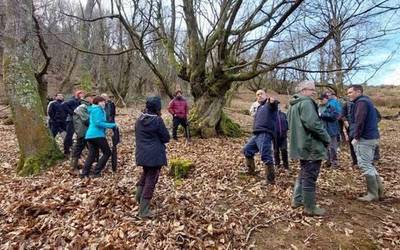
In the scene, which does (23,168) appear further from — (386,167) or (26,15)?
(386,167)

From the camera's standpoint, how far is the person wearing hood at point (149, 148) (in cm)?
512

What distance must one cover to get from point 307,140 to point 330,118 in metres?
3.52

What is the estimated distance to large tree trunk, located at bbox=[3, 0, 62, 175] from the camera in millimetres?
8453

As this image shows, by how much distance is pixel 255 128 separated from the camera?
6.96 metres

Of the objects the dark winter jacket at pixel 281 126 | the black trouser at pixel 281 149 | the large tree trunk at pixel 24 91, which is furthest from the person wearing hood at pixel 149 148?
the large tree trunk at pixel 24 91

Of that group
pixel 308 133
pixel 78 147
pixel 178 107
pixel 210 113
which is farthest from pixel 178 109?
pixel 308 133

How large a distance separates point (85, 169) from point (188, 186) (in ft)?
7.50

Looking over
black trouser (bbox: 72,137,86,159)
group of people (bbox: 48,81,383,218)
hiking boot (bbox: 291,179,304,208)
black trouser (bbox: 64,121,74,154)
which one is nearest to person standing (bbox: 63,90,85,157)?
black trouser (bbox: 64,121,74,154)

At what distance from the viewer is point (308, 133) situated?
545cm

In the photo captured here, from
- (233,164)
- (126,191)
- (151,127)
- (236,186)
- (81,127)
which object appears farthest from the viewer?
(233,164)

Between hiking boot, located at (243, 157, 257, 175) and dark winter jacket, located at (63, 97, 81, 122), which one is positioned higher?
dark winter jacket, located at (63, 97, 81, 122)

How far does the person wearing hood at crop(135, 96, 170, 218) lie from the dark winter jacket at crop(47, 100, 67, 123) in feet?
20.5

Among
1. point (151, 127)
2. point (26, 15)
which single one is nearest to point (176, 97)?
point (26, 15)

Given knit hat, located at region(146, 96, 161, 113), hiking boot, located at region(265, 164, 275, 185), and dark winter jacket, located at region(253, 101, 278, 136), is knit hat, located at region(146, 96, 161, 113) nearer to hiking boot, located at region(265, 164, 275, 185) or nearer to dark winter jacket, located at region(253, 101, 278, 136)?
dark winter jacket, located at region(253, 101, 278, 136)
